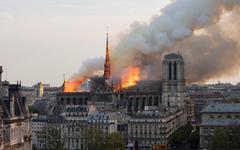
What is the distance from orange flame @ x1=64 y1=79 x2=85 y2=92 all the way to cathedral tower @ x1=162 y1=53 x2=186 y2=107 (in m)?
22.9

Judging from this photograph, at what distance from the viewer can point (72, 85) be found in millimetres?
171875

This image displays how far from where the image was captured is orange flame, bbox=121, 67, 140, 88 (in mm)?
165875

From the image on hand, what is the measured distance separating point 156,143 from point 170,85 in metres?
37.7

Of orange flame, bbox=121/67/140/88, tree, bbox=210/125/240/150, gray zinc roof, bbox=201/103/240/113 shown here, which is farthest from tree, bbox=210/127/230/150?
orange flame, bbox=121/67/140/88

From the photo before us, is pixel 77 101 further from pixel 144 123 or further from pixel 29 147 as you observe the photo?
pixel 29 147

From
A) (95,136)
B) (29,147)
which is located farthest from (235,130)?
(29,147)

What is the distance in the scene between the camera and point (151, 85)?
162875mm

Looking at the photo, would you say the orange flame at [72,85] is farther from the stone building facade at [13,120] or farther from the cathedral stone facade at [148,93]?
the stone building facade at [13,120]

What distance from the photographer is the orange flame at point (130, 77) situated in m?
166

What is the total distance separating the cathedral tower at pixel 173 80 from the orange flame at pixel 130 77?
393 inches

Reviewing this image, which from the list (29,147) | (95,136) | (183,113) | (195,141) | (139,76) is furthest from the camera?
(139,76)

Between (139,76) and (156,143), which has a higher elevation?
(139,76)

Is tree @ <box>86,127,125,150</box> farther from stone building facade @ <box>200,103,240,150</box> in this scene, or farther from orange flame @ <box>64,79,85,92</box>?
orange flame @ <box>64,79,85,92</box>

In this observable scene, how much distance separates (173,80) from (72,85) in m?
26.1
